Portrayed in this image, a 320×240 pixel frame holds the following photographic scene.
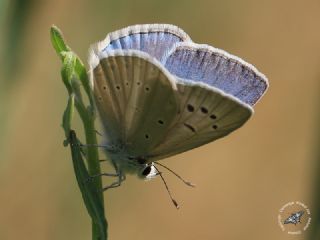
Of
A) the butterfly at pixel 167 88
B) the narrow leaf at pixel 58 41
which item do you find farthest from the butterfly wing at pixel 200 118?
the narrow leaf at pixel 58 41

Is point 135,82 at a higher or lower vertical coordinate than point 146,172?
higher

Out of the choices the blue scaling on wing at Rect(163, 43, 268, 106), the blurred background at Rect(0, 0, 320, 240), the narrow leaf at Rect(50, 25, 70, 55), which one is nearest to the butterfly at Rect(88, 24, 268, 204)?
the blue scaling on wing at Rect(163, 43, 268, 106)

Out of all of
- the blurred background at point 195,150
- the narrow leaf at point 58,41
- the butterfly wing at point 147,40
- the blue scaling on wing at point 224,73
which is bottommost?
the blurred background at point 195,150

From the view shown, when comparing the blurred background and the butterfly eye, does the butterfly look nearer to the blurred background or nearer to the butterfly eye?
the butterfly eye

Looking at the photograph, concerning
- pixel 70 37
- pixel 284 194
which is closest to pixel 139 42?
pixel 70 37

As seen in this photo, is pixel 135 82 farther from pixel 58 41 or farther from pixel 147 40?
pixel 58 41

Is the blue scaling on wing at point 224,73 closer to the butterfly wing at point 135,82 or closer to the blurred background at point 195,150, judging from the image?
the butterfly wing at point 135,82

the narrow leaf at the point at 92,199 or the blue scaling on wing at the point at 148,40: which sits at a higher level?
the blue scaling on wing at the point at 148,40

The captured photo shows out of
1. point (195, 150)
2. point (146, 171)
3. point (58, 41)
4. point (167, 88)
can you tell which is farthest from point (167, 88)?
point (195, 150)
